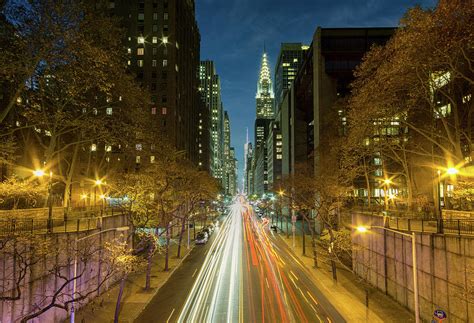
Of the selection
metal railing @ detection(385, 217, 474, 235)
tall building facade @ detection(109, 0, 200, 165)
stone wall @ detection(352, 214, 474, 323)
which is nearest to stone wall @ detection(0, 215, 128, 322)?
stone wall @ detection(352, 214, 474, 323)

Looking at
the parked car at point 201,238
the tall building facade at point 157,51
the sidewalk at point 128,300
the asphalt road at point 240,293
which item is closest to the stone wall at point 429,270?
the asphalt road at point 240,293

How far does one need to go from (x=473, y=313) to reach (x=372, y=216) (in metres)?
13.7

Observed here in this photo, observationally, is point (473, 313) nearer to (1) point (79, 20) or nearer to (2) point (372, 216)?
(2) point (372, 216)

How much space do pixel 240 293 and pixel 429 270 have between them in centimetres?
1380

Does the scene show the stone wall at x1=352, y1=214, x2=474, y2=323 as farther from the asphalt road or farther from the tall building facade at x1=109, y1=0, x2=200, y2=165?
the tall building facade at x1=109, y1=0, x2=200, y2=165

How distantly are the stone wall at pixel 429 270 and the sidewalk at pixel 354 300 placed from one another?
845 millimetres

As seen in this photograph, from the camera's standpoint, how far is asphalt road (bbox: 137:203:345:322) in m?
21.6

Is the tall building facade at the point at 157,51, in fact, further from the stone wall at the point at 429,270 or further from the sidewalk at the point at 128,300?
the stone wall at the point at 429,270

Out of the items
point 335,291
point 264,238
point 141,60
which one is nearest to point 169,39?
point 141,60

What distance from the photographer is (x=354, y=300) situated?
25.0m

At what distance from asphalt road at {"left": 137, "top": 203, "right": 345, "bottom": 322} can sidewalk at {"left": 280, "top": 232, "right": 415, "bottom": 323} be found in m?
0.79

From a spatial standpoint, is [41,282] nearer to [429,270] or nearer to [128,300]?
[128,300]

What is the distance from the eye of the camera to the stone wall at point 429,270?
16609 mm

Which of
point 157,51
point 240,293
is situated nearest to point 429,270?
point 240,293
